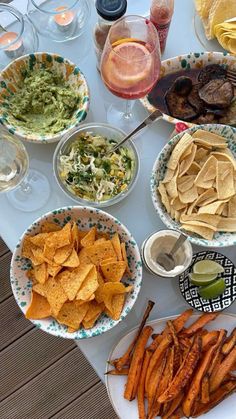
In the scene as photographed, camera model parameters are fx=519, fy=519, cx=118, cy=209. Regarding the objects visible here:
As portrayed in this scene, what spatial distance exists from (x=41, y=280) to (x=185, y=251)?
361 millimetres

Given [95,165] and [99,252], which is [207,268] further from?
[95,165]

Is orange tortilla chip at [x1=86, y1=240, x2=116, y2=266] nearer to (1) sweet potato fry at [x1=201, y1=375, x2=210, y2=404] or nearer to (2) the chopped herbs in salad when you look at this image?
(2) the chopped herbs in salad

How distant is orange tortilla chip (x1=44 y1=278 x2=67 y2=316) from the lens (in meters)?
1.20

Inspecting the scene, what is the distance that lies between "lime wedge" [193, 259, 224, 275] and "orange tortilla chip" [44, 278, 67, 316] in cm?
34

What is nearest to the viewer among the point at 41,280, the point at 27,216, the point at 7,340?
the point at 41,280

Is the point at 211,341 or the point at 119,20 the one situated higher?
the point at 119,20

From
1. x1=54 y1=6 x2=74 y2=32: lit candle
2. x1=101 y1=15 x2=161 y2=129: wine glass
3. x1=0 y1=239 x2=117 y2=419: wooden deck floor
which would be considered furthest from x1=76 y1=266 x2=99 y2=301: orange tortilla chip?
x1=0 y1=239 x2=117 y2=419: wooden deck floor

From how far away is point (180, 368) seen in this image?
124cm

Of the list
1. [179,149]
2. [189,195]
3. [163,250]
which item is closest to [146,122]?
[179,149]

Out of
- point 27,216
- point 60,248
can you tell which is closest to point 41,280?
point 60,248

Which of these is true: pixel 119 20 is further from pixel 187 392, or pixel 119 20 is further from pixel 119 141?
pixel 187 392

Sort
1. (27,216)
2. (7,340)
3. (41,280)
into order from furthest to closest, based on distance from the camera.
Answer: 1. (7,340)
2. (27,216)
3. (41,280)

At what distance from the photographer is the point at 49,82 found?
4.70ft

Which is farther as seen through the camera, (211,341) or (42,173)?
(42,173)
